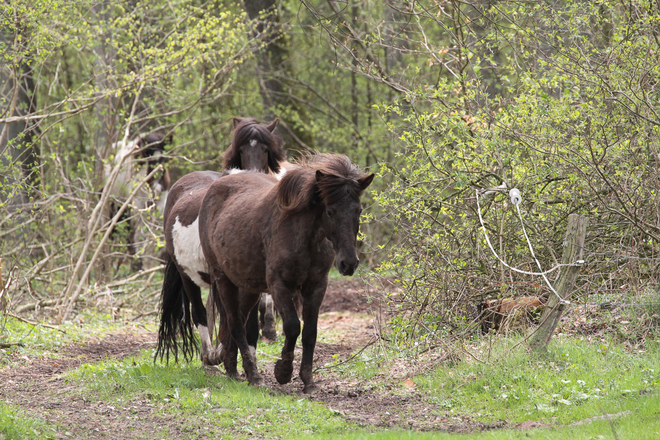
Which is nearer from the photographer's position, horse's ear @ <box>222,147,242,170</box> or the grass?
the grass

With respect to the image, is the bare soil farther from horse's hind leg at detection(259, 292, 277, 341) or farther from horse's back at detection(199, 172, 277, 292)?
horse's back at detection(199, 172, 277, 292)

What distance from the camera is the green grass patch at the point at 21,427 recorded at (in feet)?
14.4

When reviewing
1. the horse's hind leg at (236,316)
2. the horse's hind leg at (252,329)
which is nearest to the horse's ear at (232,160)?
the horse's hind leg at (236,316)

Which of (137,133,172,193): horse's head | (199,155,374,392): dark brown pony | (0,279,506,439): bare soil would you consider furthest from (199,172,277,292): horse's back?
(137,133,172,193): horse's head

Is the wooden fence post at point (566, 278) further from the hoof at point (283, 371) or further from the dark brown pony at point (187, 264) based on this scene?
the dark brown pony at point (187, 264)

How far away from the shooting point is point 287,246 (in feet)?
18.7

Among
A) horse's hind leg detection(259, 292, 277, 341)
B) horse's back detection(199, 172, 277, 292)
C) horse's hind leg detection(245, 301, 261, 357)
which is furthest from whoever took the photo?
horse's hind leg detection(259, 292, 277, 341)

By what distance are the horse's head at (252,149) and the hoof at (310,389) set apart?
9.98ft

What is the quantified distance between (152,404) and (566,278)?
3659 millimetres

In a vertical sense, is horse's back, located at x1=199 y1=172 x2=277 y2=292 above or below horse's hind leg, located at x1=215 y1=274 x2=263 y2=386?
above

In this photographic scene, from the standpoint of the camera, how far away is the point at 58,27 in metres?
10.7

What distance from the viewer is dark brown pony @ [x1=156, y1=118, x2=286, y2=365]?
714 cm

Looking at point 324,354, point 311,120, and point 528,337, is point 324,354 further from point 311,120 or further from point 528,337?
point 311,120

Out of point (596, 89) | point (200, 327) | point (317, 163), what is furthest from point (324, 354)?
point (596, 89)
